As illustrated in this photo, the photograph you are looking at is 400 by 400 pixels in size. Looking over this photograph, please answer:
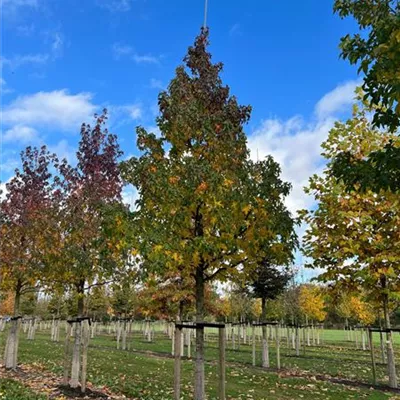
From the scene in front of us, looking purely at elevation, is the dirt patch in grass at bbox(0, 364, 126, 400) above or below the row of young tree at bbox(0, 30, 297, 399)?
below

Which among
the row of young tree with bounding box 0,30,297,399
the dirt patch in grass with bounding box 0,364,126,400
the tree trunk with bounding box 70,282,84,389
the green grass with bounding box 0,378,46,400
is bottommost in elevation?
the dirt patch in grass with bounding box 0,364,126,400

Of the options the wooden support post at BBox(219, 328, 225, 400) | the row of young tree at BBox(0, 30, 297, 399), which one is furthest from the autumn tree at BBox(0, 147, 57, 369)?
the wooden support post at BBox(219, 328, 225, 400)

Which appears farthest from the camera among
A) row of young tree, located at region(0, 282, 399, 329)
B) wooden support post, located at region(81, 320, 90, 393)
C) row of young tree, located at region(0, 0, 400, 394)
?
row of young tree, located at region(0, 282, 399, 329)

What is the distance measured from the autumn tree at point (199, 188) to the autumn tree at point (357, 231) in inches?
186

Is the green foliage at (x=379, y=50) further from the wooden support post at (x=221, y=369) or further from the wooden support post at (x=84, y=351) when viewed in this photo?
the wooden support post at (x=84, y=351)

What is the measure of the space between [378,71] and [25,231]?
12313mm

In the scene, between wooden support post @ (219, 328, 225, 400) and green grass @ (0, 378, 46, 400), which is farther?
green grass @ (0, 378, 46, 400)

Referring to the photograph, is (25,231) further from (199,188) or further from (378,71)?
(378,71)

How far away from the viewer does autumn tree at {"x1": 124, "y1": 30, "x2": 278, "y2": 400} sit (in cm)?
671

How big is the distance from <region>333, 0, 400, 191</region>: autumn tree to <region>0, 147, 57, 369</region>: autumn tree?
8738mm

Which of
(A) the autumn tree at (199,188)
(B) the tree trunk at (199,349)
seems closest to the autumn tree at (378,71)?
(A) the autumn tree at (199,188)

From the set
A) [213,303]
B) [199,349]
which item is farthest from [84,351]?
[213,303]

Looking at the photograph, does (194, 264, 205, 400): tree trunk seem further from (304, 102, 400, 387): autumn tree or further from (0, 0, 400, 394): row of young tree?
(304, 102, 400, 387): autumn tree

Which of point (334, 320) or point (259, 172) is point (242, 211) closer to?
point (259, 172)
